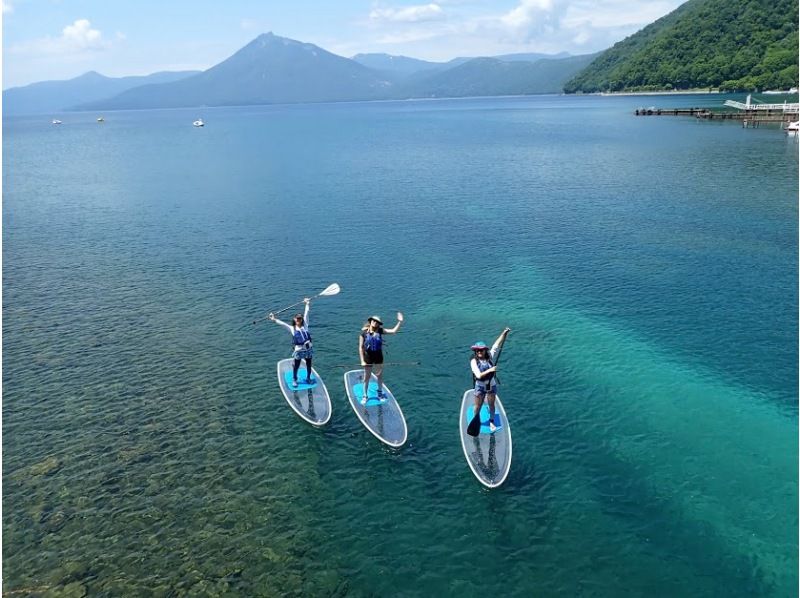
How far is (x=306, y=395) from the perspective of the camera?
2823cm

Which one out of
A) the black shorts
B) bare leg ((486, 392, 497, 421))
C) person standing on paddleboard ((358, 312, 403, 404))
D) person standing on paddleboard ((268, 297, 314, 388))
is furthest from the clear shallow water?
the black shorts

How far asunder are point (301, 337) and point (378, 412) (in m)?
4.93

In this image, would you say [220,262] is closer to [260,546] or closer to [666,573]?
[260,546]

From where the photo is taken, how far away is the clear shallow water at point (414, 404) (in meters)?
19.3

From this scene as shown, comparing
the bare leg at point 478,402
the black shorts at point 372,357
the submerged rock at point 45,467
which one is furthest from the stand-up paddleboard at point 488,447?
the submerged rock at point 45,467

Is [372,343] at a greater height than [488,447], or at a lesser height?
greater

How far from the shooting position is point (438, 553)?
1947 cm

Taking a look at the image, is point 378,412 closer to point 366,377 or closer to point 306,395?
point 366,377

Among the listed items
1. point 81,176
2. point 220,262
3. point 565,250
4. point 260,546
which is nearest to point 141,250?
point 220,262

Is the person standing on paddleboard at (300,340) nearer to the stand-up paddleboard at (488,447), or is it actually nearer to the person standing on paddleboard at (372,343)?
the person standing on paddleboard at (372,343)

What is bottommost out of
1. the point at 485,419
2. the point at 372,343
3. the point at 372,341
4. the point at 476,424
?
the point at 485,419

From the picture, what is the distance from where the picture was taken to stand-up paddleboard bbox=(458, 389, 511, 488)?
22141 millimetres

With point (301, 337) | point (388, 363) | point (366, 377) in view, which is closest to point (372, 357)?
point (366, 377)

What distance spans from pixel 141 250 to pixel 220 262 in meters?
10.3
